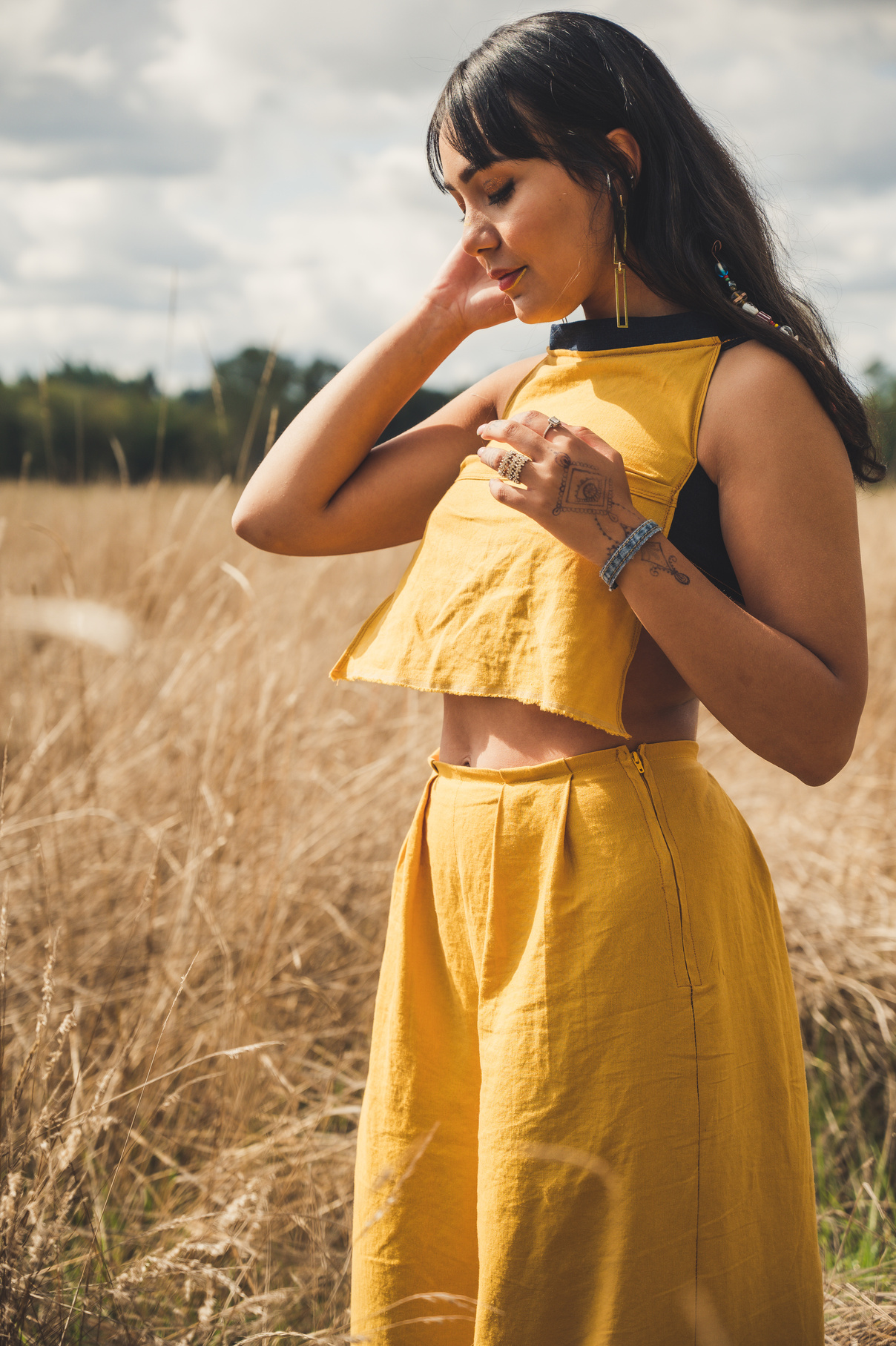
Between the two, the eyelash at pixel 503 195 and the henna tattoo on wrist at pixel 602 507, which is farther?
the eyelash at pixel 503 195

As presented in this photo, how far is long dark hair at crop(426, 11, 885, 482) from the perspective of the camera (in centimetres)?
111

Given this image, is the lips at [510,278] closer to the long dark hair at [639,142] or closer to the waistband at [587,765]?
the long dark hair at [639,142]

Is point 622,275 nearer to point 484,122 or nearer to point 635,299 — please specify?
point 635,299

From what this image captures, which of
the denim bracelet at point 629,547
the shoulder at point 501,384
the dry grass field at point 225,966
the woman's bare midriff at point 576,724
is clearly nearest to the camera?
the denim bracelet at point 629,547

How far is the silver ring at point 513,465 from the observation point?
3.34 ft

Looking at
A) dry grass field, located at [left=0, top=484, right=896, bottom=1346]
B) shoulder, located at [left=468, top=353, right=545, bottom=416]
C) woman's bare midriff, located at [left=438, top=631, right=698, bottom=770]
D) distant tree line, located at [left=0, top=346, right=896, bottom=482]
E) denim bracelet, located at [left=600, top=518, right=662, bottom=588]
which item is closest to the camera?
denim bracelet, located at [left=600, top=518, right=662, bottom=588]

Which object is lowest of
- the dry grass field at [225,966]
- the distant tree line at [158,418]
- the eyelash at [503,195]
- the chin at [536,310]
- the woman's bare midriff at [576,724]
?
the dry grass field at [225,966]

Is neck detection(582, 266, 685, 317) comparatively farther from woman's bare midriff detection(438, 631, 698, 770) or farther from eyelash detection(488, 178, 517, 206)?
woman's bare midriff detection(438, 631, 698, 770)

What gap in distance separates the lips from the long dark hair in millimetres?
118

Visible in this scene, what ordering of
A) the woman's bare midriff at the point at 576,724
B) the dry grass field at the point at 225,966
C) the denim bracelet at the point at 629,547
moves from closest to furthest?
the denim bracelet at the point at 629,547 < the woman's bare midriff at the point at 576,724 < the dry grass field at the point at 225,966

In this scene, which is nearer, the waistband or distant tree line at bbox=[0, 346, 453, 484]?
the waistband

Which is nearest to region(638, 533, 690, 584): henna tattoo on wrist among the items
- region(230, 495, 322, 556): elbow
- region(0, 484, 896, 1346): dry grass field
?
region(230, 495, 322, 556): elbow

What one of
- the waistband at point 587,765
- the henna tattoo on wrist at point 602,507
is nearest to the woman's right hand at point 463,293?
the henna tattoo on wrist at point 602,507

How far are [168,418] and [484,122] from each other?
9276 mm
